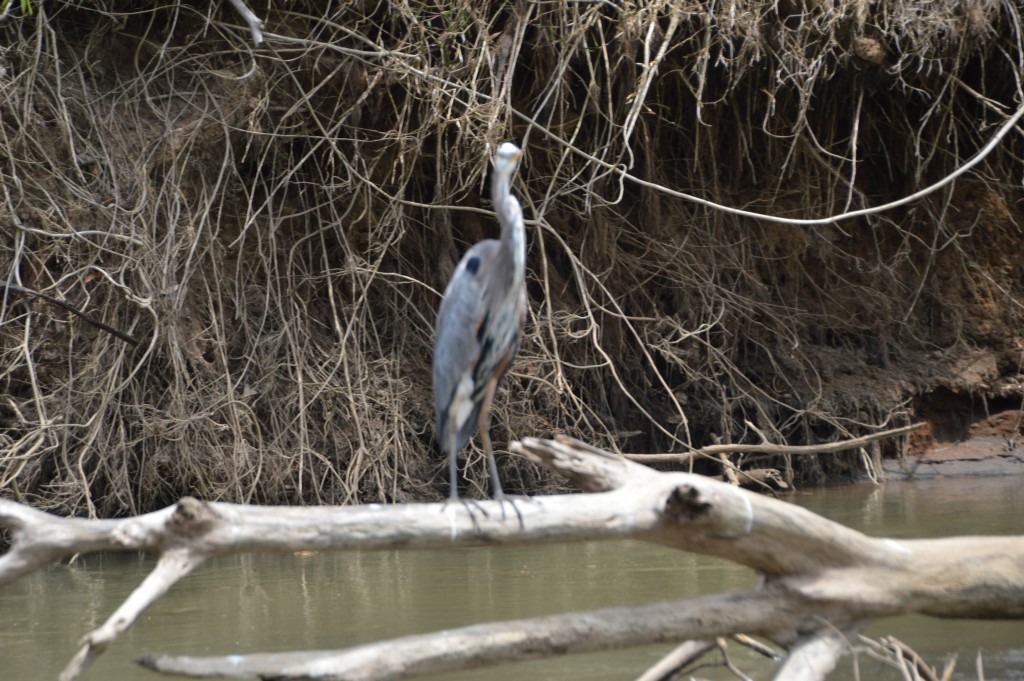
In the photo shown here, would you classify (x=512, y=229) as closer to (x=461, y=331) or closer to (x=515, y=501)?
(x=461, y=331)

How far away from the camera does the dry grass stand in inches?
230

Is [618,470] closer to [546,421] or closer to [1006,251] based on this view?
[546,421]

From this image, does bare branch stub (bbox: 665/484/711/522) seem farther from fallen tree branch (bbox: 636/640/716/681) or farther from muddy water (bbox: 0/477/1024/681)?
muddy water (bbox: 0/477/1024/681)

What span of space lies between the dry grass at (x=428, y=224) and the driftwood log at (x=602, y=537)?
9.51 feet

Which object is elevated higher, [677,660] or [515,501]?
[515,501]

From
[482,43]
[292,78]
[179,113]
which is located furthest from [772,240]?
[179,113]

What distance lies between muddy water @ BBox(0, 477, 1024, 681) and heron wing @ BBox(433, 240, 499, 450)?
0.88m

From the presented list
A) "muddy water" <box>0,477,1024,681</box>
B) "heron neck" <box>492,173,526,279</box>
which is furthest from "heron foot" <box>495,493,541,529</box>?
"muddy water" <box>0,477,1024,681</box>

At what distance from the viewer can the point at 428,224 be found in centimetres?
703

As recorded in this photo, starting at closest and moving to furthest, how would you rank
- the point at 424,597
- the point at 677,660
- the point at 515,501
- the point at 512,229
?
1. the point at 515,501
2. the point at 677,660
3. the point at 512,229
4. the point at 424,597

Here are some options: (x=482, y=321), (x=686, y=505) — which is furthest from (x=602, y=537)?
(x=482, y=321)

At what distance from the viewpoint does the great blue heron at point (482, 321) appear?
134 inches

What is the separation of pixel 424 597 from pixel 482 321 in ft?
5.42

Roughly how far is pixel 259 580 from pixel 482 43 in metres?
2.97
